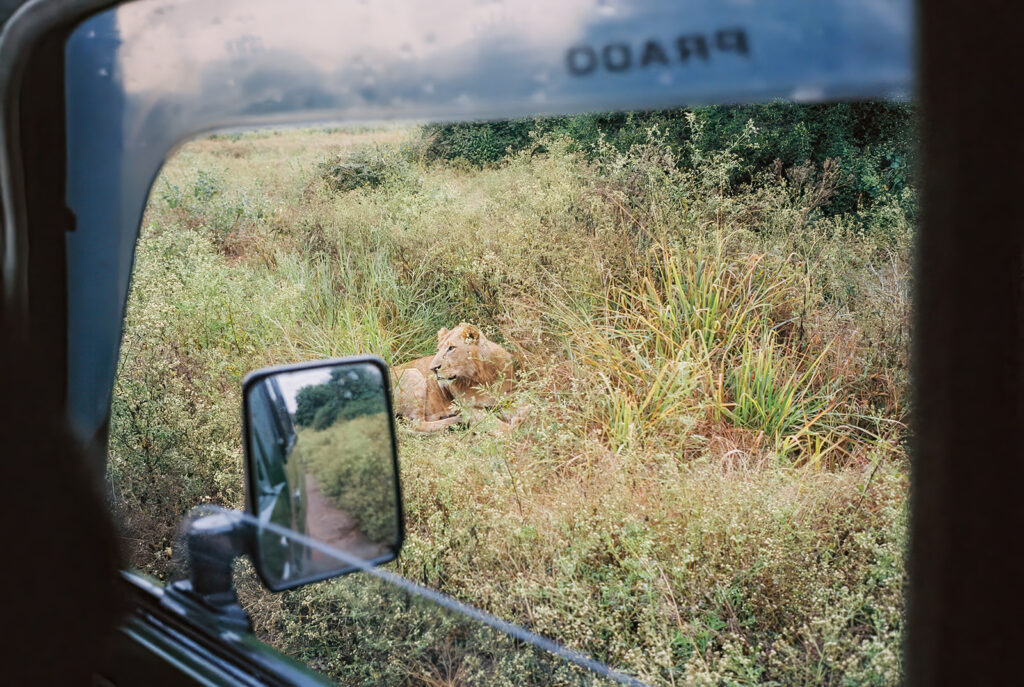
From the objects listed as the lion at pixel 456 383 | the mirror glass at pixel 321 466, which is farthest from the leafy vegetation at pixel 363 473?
the lion at pixel 456 383

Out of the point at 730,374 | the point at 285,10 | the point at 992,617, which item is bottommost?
the point at 730,374

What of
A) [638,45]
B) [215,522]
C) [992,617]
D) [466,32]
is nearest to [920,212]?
[992,617]

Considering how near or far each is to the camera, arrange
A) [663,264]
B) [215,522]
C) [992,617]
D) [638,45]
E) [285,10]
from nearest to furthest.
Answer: [992,617]
[638,45]
[215,522]
[285,10]
[663,264]

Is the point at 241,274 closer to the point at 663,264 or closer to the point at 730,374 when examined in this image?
the point at 663,264

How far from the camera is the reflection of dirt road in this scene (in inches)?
54.7

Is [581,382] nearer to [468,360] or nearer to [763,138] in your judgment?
[468,360]

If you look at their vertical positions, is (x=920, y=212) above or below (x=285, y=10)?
below

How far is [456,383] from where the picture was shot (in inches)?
146

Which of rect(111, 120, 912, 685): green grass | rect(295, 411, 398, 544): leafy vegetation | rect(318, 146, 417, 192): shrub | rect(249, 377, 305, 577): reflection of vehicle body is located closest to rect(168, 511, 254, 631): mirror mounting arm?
rect(249, 377, 305, 577): reflection of vehicle body

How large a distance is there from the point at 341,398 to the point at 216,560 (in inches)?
14.3

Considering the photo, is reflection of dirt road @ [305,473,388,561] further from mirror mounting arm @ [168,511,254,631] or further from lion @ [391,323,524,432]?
lion @ [391,323,524,432]

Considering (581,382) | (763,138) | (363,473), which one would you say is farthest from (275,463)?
(763,138)

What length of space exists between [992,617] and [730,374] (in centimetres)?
258

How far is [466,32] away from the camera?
1.40 meters
